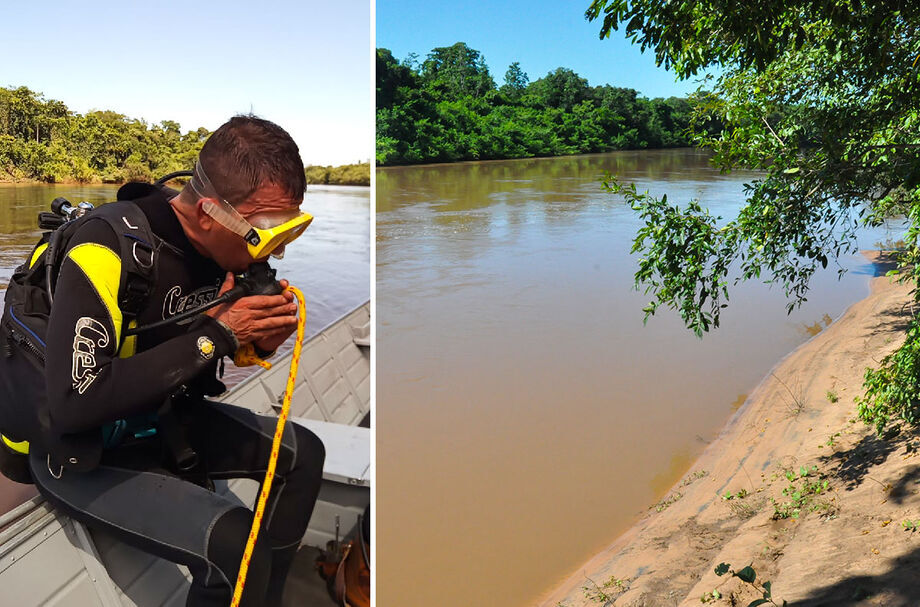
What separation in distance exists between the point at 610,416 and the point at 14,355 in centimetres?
487

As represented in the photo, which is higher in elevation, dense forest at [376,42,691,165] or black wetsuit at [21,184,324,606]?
dense forest at [376,42,691,165]

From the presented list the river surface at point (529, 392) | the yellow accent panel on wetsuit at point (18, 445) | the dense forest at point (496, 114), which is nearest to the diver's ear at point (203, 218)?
the yellow accent panel on wetsuit at point (18, 445)

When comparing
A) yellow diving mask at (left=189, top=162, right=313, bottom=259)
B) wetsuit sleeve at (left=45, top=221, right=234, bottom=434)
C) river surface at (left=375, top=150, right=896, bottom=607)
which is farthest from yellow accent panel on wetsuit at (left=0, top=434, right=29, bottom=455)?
river surface at (left=375, top=150, right=896, bottom=607)

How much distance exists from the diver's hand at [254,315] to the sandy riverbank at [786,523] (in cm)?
227

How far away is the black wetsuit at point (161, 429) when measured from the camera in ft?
3.26

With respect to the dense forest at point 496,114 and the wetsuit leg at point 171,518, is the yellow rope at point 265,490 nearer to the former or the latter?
the wetsuit leg at point 171,518

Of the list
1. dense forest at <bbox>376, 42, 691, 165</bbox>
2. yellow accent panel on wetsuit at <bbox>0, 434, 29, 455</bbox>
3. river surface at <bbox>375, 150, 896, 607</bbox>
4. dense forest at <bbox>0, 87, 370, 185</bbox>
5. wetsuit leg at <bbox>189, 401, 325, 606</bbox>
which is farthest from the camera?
dense forest at <bbox>376, 42, 691, 165</bbox>

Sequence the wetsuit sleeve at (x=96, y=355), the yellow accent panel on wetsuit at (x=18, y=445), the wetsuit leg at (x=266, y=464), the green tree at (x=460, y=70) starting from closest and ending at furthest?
the wetsuit sleeve at (x=96, y=355), the yellow accent panel on wetsuit at (x=18, y=445), the wetsuit leg at (x=266, y=464), the green tree at (x=460, y=70)

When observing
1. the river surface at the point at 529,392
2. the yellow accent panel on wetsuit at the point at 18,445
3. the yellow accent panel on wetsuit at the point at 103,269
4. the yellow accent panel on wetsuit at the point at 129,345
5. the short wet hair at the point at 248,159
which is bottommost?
the river surface at the point at 529,392

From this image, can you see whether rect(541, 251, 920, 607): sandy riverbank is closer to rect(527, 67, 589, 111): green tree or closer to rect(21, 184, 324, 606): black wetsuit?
rect(21, 184, 324, 606): black wetsuit

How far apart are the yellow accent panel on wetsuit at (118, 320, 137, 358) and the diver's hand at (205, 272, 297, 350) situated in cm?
12

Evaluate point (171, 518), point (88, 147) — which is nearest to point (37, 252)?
point (171, 518)

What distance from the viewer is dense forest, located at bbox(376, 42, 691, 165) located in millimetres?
19641

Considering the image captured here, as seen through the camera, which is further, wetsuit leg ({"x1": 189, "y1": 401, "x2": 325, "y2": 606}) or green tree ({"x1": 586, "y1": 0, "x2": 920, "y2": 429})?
green tree ({"x1": 586, "y1": 0, "x2": 920, "y2": 429})
